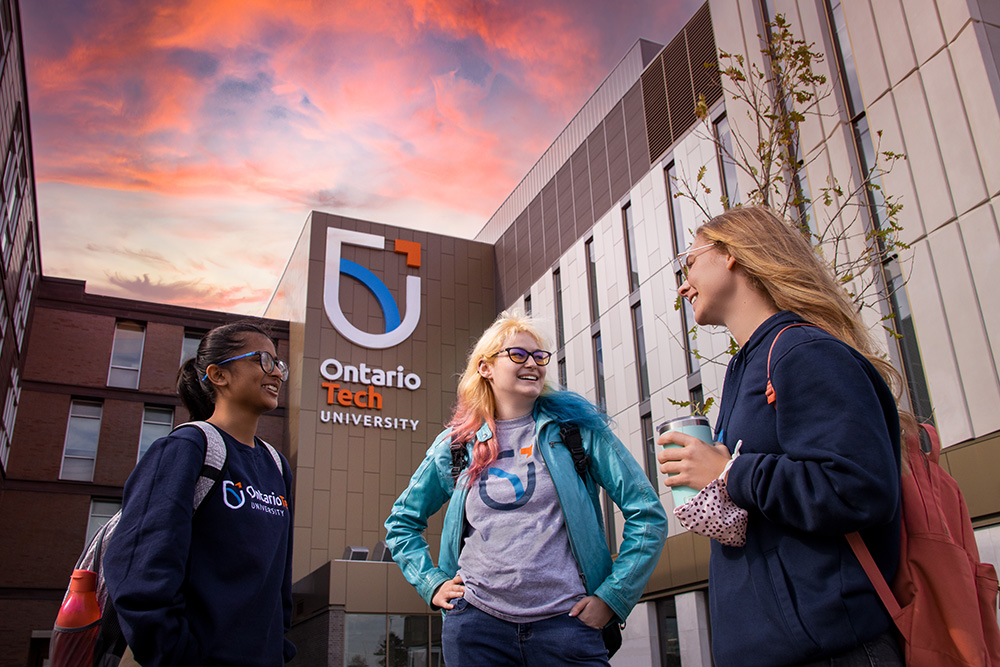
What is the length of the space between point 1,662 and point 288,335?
1289cm

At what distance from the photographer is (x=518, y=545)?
10.5ft

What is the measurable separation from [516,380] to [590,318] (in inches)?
753

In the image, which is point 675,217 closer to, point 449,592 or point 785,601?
point 449,592

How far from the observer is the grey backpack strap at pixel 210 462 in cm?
289

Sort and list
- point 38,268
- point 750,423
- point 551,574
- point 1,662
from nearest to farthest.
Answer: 1. point 750,423
2. point 551,574
3. point 1,662
4. point 38,268

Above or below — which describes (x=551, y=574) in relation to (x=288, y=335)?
below

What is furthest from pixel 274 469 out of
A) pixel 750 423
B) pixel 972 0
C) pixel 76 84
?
pixel 76 84

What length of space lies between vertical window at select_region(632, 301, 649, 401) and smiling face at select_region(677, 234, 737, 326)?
56.9 feet

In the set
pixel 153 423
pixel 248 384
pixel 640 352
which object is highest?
pixel 153 423

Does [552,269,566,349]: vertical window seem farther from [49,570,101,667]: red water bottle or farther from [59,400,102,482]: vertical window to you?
[49,570,101,667]: red water bottle

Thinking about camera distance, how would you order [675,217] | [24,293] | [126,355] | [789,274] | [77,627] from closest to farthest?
[789,274] → [77,627] → [675,217] → [24,293] → [126,355]

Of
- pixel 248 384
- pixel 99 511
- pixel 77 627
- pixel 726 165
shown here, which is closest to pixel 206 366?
pixel 248 384

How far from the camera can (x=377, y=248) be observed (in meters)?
28.3

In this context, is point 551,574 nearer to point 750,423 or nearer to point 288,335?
point 750,423
